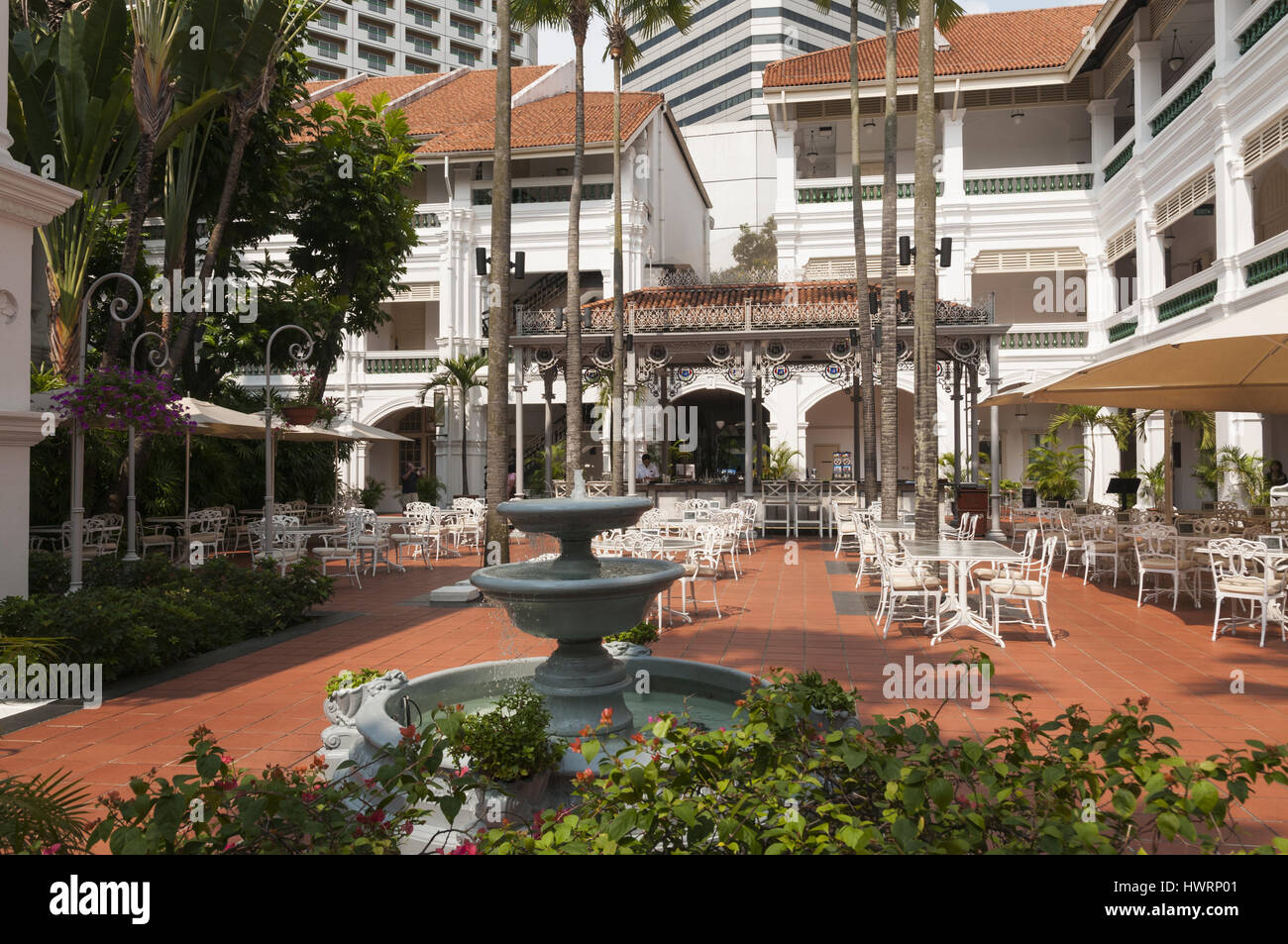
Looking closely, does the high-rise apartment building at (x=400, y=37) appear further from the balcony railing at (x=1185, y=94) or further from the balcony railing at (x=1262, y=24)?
the balcony railing at (x=1262, y=24)

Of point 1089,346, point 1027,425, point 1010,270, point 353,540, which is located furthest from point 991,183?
point 353,540

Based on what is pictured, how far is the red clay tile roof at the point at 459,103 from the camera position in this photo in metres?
30.1

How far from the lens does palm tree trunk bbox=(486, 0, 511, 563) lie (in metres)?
10.3

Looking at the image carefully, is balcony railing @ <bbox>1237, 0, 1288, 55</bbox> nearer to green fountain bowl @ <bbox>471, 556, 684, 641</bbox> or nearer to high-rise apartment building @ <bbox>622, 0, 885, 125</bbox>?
green fountain bowl @ <bbox>471, 556, 684, 641</bbox>

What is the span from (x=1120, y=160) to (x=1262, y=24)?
856 centimetres

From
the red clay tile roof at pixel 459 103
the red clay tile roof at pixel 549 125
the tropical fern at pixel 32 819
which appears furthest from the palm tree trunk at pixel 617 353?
the tropical fern at pixel 32 819

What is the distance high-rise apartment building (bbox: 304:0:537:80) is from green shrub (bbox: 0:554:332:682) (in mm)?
46012

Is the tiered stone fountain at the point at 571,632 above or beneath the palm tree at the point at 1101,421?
beneath

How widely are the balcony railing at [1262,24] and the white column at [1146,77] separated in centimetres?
490

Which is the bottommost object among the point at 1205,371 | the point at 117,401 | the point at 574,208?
the point at 117,401

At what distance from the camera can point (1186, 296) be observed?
1805 cm

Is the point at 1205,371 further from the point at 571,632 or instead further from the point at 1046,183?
the point at 1046,183

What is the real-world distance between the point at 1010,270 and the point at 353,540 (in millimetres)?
20805

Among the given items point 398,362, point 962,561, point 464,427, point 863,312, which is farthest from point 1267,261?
point 398,362
